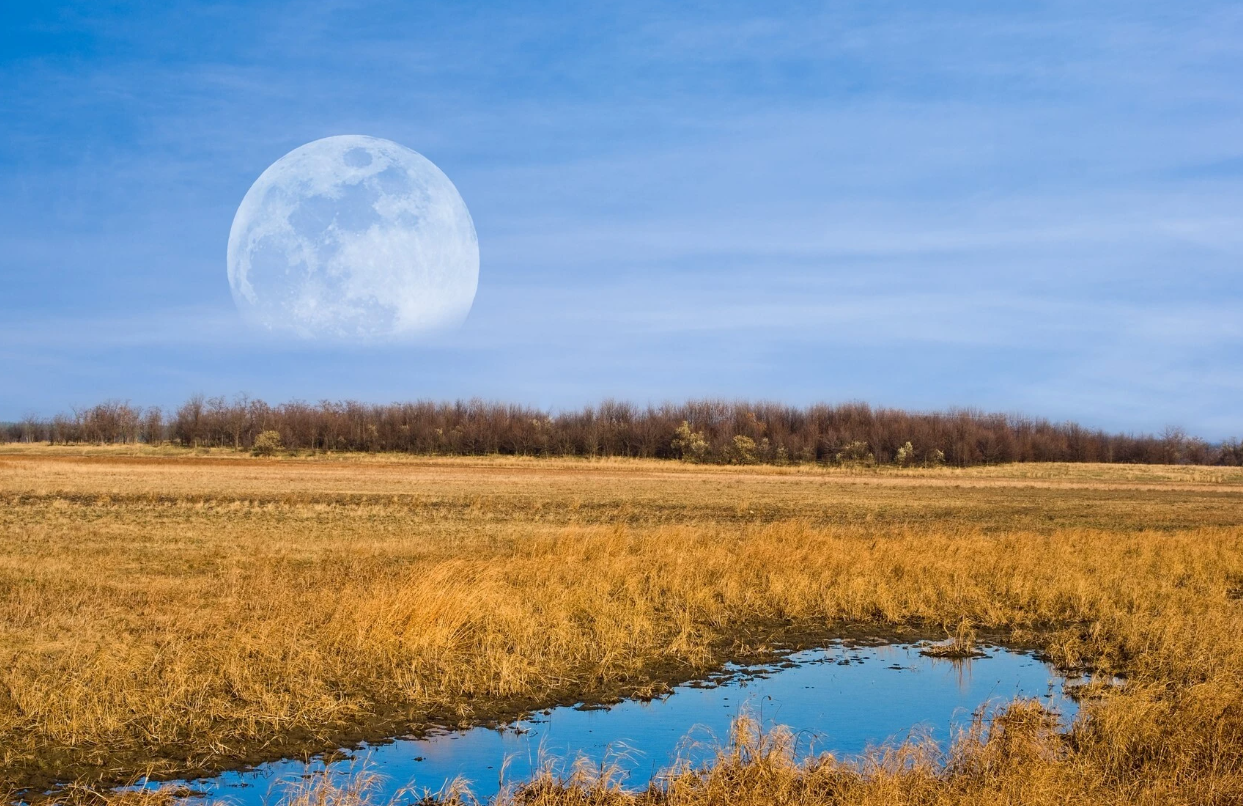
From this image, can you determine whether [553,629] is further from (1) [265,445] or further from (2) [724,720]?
(1) [265,445]

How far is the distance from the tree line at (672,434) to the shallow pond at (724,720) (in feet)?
300

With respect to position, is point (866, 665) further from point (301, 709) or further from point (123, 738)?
point (123, 738)

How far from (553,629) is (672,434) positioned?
10566 cm

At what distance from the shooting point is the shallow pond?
28.8 ft

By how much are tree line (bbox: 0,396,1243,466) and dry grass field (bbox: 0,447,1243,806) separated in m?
83.4

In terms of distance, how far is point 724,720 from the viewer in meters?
10.7

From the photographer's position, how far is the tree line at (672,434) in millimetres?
114250

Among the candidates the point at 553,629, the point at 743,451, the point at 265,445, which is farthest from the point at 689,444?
the point at 553,629

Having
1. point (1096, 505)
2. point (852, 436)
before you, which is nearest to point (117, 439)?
point (852, 436)

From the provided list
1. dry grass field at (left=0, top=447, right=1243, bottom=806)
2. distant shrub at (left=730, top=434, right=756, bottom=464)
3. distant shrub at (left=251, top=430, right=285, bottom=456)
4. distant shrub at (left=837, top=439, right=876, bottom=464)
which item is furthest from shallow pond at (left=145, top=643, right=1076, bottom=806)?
distant shrub at (left=251, top=430, right=285, bottom=456)

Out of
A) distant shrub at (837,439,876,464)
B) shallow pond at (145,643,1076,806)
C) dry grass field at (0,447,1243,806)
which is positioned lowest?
shallow pond at (145,643,1076,806)

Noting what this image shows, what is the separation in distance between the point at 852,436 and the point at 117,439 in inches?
4445

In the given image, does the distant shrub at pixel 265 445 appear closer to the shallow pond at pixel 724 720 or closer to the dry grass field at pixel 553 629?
the dry grass field at pixel 553 629

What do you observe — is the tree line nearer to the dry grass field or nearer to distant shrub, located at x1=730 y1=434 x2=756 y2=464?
distant shrub, located at x1=730 y1=434 x2=756 y2=464
